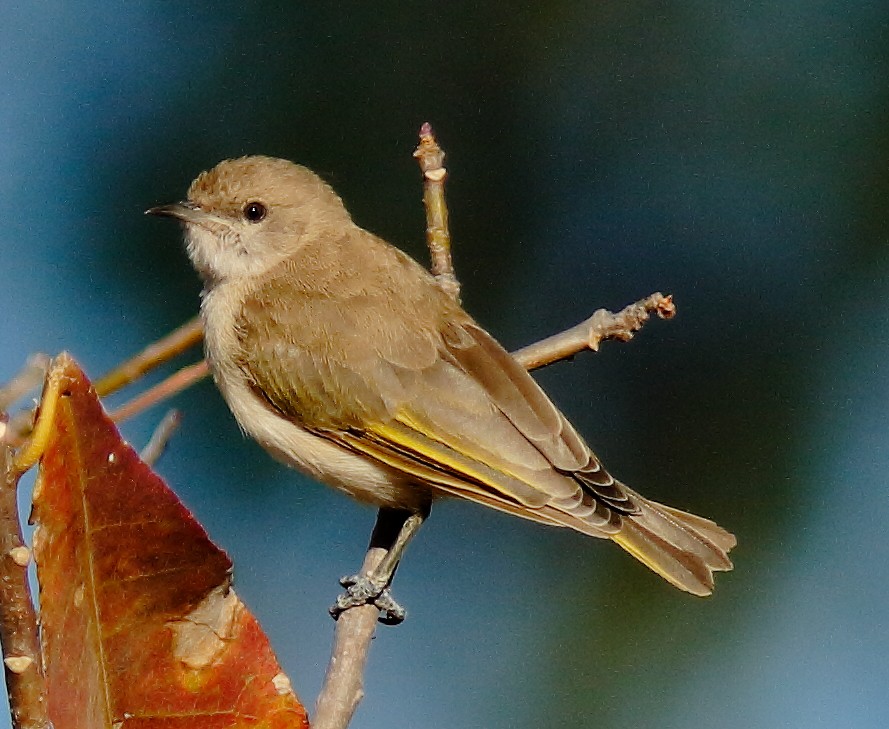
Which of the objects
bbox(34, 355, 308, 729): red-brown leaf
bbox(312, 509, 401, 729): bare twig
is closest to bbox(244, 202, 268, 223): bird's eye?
bbox(312, 509, 401, 729): bare twig

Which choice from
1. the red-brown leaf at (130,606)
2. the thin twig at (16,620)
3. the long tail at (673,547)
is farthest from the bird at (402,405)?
the thin twig at (16,620)

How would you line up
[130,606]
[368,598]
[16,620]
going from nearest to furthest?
[16,620]
[130,606]
[368,598]

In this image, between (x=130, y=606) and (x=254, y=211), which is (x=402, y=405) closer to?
(x=254, y=211)

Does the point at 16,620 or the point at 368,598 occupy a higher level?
the point at 368,598

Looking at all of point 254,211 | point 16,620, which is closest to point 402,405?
point 254,211

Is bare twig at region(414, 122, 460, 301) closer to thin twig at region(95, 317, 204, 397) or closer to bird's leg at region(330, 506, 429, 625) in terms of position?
bird's leg at region(330, 506, 429, 625)

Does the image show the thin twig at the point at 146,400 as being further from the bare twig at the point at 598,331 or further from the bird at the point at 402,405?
the bare twig at the point at 598,331

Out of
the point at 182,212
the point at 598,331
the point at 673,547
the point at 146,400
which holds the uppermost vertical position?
the point at 182,212
